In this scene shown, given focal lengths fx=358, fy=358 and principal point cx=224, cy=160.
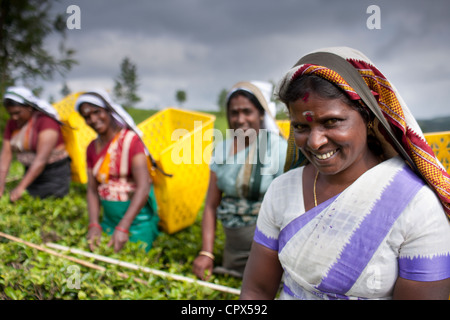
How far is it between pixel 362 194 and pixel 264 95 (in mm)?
1514

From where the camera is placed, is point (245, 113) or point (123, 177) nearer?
point (245, 113)

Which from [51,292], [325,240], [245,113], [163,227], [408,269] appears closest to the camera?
[408,269]

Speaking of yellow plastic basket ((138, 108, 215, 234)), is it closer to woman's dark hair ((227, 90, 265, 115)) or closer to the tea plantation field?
the tea plantation field

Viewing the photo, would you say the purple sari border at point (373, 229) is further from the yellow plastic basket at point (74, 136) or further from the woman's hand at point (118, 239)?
the yellow plastic basket at point (74, 136)

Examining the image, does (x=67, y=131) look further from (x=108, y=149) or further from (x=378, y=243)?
(x=378, y=243)

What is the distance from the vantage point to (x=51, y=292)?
207 centimetres

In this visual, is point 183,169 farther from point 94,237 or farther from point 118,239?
point 94,237

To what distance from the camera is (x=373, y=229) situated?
126 cm

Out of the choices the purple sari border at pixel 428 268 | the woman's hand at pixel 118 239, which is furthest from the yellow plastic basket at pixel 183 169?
the purple sari border at pixel 428 268

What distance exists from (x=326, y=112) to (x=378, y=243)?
19.3 inches

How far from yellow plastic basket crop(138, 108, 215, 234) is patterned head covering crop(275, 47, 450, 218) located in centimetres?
214

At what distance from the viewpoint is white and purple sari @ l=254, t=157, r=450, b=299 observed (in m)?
1.20
